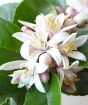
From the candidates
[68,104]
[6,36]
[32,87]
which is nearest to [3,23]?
[6,36]

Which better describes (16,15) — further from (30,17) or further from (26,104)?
(26,104)

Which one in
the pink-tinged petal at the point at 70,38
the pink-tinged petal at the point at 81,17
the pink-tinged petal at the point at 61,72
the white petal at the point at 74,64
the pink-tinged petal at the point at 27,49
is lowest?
the pink-tinged petal at the point at 61,72

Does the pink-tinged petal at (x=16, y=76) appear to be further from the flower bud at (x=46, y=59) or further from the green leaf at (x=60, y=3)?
the green leaf at (x=60, y=3)

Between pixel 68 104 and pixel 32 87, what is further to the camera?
pixel 68 104

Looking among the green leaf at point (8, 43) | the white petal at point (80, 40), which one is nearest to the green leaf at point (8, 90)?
the green leaf at point (8, 43)

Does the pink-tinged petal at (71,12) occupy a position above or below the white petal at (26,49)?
above

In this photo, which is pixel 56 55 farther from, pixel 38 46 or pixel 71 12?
pixel 71 12

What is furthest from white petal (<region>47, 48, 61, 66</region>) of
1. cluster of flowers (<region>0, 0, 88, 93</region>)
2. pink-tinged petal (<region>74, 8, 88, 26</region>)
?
pink-tinged petal (<region>74, 8, 88, 26</region>)
